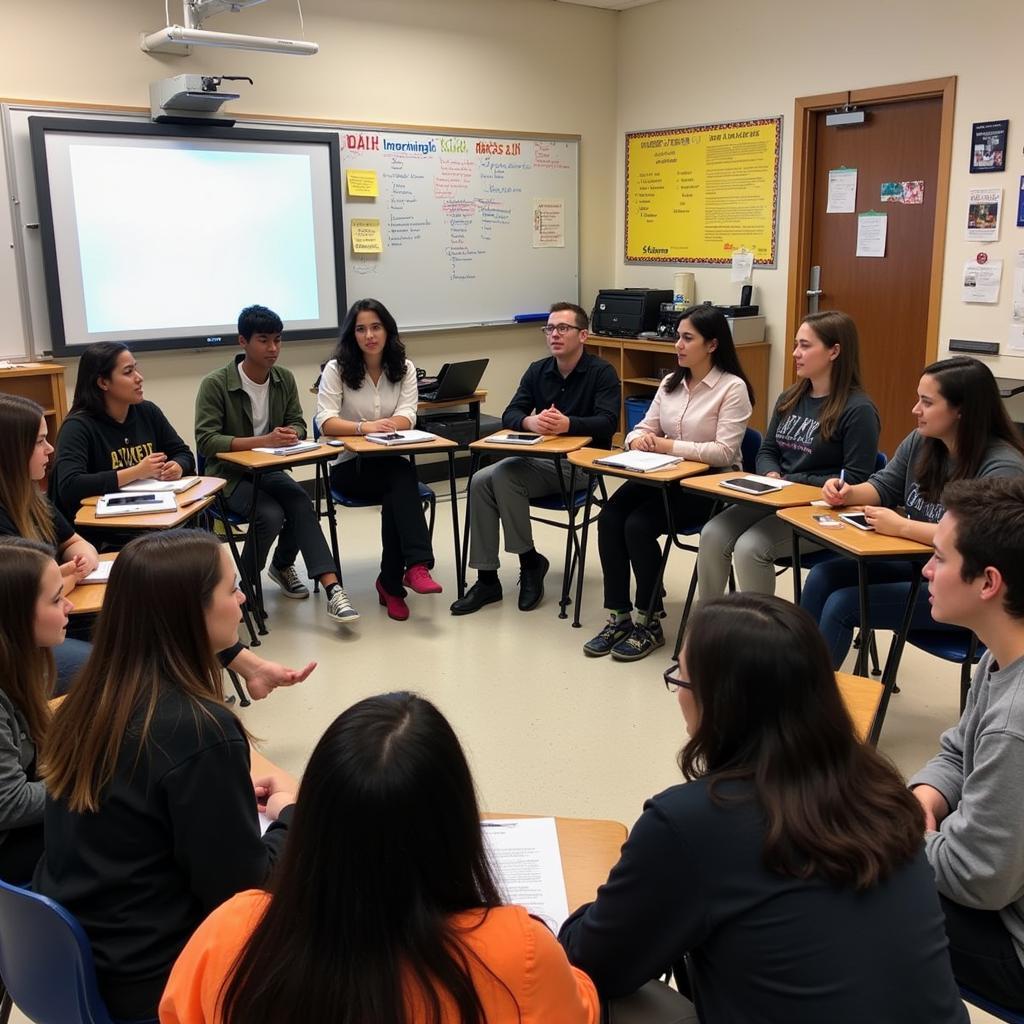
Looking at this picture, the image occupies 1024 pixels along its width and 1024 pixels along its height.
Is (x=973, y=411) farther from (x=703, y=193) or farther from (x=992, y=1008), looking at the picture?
(x=703, y=193)

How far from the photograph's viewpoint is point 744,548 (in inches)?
135

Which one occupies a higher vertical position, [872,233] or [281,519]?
[872,233]

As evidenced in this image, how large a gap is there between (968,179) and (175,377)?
4.18m

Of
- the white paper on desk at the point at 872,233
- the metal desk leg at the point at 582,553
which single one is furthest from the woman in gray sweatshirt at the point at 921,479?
the white paper on desk at the point at 872,233

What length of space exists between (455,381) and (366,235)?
1.08 m

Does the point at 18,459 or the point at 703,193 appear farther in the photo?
the point at 703,193

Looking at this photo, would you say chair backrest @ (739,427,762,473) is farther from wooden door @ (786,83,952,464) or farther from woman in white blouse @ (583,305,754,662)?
wooden door @ (786,83,952,464)

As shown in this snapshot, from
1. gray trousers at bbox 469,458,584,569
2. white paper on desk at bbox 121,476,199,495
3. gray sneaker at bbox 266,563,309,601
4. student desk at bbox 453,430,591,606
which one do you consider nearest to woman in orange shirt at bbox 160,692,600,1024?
white paper on desk at bbox 121,476,199,495

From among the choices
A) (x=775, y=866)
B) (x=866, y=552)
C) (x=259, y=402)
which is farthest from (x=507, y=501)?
(x=775, y=866)

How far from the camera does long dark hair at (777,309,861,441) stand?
11.3ft

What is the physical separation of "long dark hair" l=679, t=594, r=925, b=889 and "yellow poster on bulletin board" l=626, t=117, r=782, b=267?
5404mm

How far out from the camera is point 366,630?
4.04m

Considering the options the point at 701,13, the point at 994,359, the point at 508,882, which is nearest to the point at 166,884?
the point at 508,882

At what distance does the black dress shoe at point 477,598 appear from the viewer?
4215 mm
